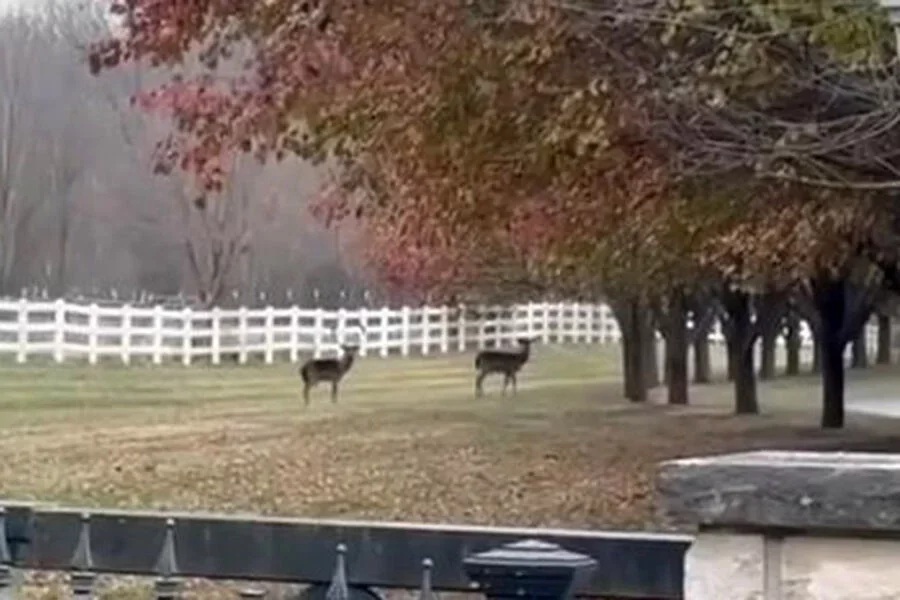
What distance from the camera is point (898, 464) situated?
4230 millimetres

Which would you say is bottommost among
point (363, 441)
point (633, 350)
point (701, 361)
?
point (363, 441)

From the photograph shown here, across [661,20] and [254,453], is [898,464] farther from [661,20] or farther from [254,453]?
[254,453]

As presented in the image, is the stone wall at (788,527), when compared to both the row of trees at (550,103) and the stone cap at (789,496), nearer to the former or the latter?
the stone cap at (789,496)

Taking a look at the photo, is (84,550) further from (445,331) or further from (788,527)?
(445,331)

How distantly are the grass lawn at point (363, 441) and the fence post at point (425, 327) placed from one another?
9427 millimetres

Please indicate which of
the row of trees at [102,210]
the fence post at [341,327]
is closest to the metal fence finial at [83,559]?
the fence post at [341,327]

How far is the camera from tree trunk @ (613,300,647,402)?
37.2 metres

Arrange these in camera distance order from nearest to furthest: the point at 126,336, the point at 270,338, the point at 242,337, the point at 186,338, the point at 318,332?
the point at 126,336, the point at 186,338, the point at 242,337, the point at 270,338, the point at 318,332

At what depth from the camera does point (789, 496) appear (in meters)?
4.10

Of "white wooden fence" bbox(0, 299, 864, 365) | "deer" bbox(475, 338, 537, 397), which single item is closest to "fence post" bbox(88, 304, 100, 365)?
"white wooden fence" bbox(0, 299, 864, 365)

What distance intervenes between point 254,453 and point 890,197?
9.92 metres

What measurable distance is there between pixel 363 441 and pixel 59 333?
50.5ft

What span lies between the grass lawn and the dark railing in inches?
395

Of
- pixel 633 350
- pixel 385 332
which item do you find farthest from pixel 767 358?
pixel 633 350
